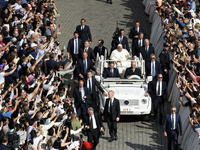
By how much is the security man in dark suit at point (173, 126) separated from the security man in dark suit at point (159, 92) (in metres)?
2.00

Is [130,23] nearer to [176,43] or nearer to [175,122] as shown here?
[176,43]

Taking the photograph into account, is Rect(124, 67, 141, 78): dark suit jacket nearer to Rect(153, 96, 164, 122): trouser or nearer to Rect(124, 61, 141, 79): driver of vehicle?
Rect(124, 61, 141, 79): driver of vehicle

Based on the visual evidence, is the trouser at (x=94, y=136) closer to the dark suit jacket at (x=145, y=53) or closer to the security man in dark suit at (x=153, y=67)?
the security man in dark suit at (x=153, y=67)

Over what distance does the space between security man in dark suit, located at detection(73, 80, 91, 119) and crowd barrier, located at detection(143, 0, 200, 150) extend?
3.22 m

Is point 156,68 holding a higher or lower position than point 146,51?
lower

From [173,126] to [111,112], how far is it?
7.06 ft

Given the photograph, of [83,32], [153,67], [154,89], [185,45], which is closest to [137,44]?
[185,45]

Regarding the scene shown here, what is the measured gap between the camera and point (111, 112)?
18.5 m

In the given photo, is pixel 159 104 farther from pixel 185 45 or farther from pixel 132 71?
pixel 185 45

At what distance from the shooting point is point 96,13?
30188 millimetres

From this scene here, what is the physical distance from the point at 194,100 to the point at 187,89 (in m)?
1.05

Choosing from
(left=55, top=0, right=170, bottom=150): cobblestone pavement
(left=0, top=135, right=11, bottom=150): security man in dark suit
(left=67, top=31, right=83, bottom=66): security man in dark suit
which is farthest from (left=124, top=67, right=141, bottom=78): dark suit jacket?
(left=0, top=135, right=11, bottom=150): security man in dark suit

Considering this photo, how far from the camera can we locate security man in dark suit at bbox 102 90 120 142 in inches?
730

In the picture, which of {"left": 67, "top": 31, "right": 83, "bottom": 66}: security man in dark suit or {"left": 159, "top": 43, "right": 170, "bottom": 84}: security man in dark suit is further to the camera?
{"left": 67, "top": 31, "right": 83, "bottom": 66}: security man in dark suit
